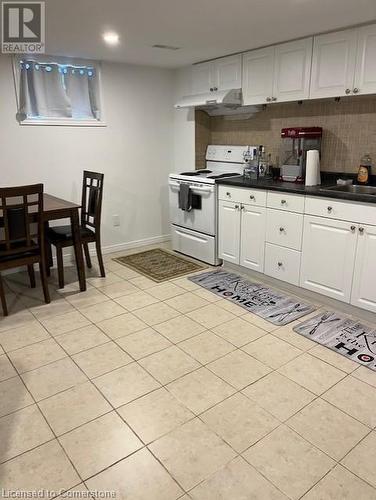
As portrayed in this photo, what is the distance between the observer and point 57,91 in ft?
13.1

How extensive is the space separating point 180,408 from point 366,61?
2.76 meters

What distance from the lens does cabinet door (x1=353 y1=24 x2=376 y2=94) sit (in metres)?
2.78

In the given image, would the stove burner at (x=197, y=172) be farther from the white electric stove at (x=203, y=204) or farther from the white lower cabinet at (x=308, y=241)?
the white lower cabinet at (x=308, y=241)

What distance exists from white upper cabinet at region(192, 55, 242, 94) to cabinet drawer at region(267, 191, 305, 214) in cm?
131

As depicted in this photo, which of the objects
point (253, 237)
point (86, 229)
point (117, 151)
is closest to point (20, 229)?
point (86, 229)

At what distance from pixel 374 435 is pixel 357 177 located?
217 centimetres

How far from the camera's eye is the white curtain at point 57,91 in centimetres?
381

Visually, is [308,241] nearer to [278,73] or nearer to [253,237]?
[253,237]

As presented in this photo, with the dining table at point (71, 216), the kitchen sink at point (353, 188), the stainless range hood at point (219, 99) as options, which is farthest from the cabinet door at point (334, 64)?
the dining table at point (71, 216)

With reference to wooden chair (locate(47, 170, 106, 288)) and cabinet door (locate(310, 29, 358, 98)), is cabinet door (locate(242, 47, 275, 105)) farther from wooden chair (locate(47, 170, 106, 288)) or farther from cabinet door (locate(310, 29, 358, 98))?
wooden chair (locate(47, 170, 106, 288))

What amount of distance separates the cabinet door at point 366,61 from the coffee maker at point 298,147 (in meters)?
0.59

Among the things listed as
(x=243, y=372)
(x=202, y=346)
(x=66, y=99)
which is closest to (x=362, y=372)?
(x=243, y=372)

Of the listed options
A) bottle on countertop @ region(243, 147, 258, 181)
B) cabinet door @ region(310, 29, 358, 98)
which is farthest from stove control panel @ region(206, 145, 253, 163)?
cabinet door @ region(310, 29, 358, 98)

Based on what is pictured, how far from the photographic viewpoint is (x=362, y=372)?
2301mm
